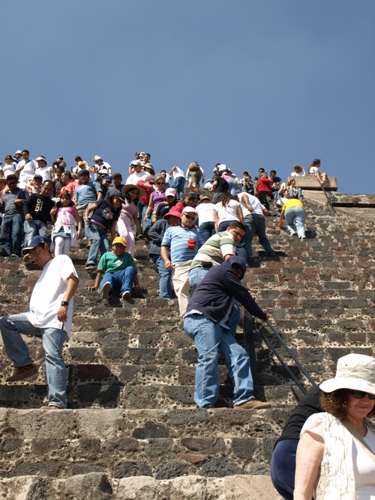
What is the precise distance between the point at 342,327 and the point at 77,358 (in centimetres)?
354

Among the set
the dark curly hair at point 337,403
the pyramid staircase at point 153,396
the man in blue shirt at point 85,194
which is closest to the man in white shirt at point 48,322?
the pyramid staircase at point 153,396

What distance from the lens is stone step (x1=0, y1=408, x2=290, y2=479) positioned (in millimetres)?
6191

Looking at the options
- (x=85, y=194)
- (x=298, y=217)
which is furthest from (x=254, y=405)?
(x=298, y=217)

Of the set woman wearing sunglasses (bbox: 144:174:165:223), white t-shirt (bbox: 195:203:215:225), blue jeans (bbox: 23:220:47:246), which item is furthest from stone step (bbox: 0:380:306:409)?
woman wearing sunglasses (bbox: 144:174:165:223)

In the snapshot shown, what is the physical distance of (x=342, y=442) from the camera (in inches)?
159

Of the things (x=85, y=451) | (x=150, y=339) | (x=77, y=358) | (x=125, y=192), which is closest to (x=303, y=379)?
(x=150, y=339)

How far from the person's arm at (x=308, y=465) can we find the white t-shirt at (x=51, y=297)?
392 centimetres

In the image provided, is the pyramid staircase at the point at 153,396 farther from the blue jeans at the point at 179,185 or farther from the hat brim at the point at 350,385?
the blue jeans at the point at 179,185

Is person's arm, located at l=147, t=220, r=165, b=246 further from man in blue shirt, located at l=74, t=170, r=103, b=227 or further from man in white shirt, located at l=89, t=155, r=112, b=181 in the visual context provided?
man in white shirt, located at l=89, t=155, r=112, b=181

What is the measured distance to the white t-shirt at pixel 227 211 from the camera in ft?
42.9

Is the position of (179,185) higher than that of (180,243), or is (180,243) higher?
(179,185)

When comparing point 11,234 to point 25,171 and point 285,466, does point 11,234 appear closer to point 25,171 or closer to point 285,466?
point 25,171

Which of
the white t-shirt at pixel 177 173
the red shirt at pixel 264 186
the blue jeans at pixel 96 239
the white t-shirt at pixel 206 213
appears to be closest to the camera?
the blue jeans at pixel 96 239

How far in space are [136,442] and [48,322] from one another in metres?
1.73
